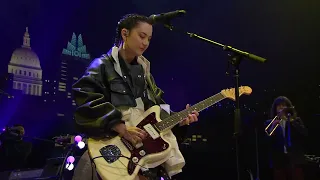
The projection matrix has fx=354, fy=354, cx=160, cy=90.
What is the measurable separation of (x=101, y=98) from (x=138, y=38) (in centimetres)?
55

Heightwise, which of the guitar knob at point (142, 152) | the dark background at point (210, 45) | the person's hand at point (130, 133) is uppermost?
the dark background at point (210, 45)

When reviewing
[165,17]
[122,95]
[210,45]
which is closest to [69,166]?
[122,95]

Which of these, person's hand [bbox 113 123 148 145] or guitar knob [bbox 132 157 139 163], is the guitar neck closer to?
Result: person's hand [bbox 113 123 148 145]

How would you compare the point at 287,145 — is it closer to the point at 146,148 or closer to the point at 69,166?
the point at 69,166

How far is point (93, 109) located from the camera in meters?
2.08

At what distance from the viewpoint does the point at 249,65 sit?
7289mm

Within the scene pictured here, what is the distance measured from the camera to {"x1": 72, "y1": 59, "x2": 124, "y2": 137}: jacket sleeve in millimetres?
2068

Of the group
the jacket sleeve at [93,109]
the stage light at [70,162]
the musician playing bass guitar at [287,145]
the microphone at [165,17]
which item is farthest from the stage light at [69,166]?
the musician playing bass guitar at [287,145]

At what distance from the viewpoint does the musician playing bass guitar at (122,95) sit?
2.09 meters

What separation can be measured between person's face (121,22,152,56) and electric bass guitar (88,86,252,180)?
1.46 feet

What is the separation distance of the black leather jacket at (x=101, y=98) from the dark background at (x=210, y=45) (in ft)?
13.1

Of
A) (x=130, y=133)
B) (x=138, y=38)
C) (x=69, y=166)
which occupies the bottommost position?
(x=69, y=166)

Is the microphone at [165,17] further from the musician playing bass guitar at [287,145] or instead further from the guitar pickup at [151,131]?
the musician playing bass guitar at [287,145]

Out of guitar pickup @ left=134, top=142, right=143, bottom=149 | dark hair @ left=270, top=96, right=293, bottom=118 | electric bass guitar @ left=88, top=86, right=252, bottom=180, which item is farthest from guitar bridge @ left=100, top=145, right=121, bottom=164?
dark hair @ left=270, top=96, right=293, bottom=118
